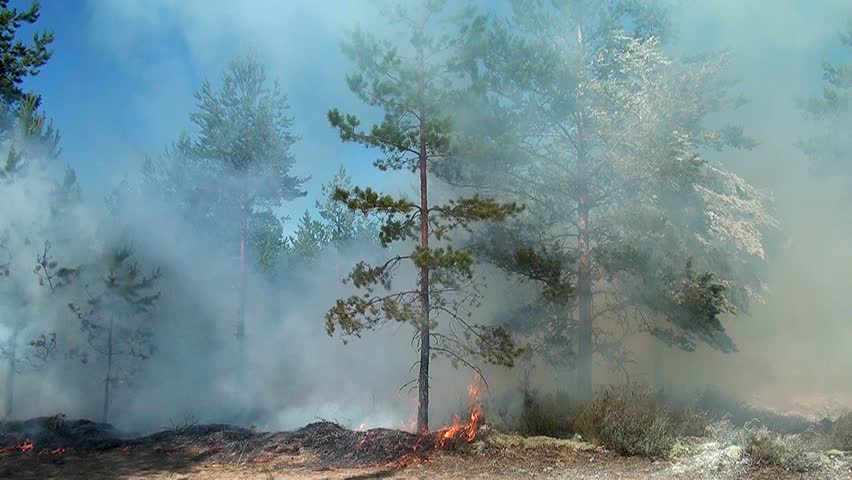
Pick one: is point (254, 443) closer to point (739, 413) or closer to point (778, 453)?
point (778, 453)

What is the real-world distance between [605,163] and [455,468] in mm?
7352

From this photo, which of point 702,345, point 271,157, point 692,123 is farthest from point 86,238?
point 702,345

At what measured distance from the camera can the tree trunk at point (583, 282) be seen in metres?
13.0

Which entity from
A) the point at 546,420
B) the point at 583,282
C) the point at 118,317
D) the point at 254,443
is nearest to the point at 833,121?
the point at 583,282

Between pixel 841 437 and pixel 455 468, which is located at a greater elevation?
pixel 841 437

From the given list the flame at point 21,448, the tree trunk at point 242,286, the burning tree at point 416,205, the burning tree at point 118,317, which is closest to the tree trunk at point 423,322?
the burning tree at point 416,205

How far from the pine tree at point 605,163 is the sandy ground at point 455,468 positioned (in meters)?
4.06

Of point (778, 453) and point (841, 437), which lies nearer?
point (778, 453)

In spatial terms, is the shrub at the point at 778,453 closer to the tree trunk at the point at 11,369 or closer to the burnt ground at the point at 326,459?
the burnt ground at the point at 326,459

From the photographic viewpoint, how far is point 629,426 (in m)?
9.27

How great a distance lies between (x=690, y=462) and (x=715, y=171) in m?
8.38

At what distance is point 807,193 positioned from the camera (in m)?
22.8

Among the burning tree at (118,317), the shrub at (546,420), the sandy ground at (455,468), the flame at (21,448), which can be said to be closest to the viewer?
the sandy ground at (455,468)

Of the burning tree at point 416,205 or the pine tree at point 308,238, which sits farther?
the pine tree at point 308,238
